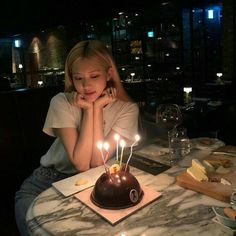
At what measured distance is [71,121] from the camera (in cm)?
190

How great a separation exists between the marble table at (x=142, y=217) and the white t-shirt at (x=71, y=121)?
626 mm

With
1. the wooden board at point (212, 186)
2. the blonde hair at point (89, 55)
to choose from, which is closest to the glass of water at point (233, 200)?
the wooden board at point (212, 186)

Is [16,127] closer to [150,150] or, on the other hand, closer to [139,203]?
[150,150]

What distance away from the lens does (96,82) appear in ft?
6.39

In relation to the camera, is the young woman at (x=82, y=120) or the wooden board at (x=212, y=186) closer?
the wooden board at (x=212, y=186)

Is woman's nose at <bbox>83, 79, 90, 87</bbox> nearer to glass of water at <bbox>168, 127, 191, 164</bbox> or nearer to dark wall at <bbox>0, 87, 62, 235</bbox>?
glass of water at <bbox>168, 127, 191, 164</bbox>

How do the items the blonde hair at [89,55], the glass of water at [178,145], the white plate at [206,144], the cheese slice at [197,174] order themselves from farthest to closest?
the blonde hair at [89,55], the white plate at [206,144], the glass of water at [178,145], the cheese slice at [197,174]

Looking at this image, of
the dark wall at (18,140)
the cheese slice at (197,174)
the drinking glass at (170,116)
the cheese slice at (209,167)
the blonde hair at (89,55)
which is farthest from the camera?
the dark wall at (18,140)

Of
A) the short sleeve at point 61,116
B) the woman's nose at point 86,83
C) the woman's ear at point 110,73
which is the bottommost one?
the short sleeve at point 61,116

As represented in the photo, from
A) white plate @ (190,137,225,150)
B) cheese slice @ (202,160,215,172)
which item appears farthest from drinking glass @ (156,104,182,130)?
cheese slice @ (202,160,215,172)

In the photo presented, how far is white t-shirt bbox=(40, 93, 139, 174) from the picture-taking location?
1.92 meters

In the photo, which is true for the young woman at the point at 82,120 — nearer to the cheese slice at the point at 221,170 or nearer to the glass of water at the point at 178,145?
the glass of water at the point at 178,145

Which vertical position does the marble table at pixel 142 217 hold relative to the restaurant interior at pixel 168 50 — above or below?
below

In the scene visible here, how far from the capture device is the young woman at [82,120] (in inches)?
72.2
